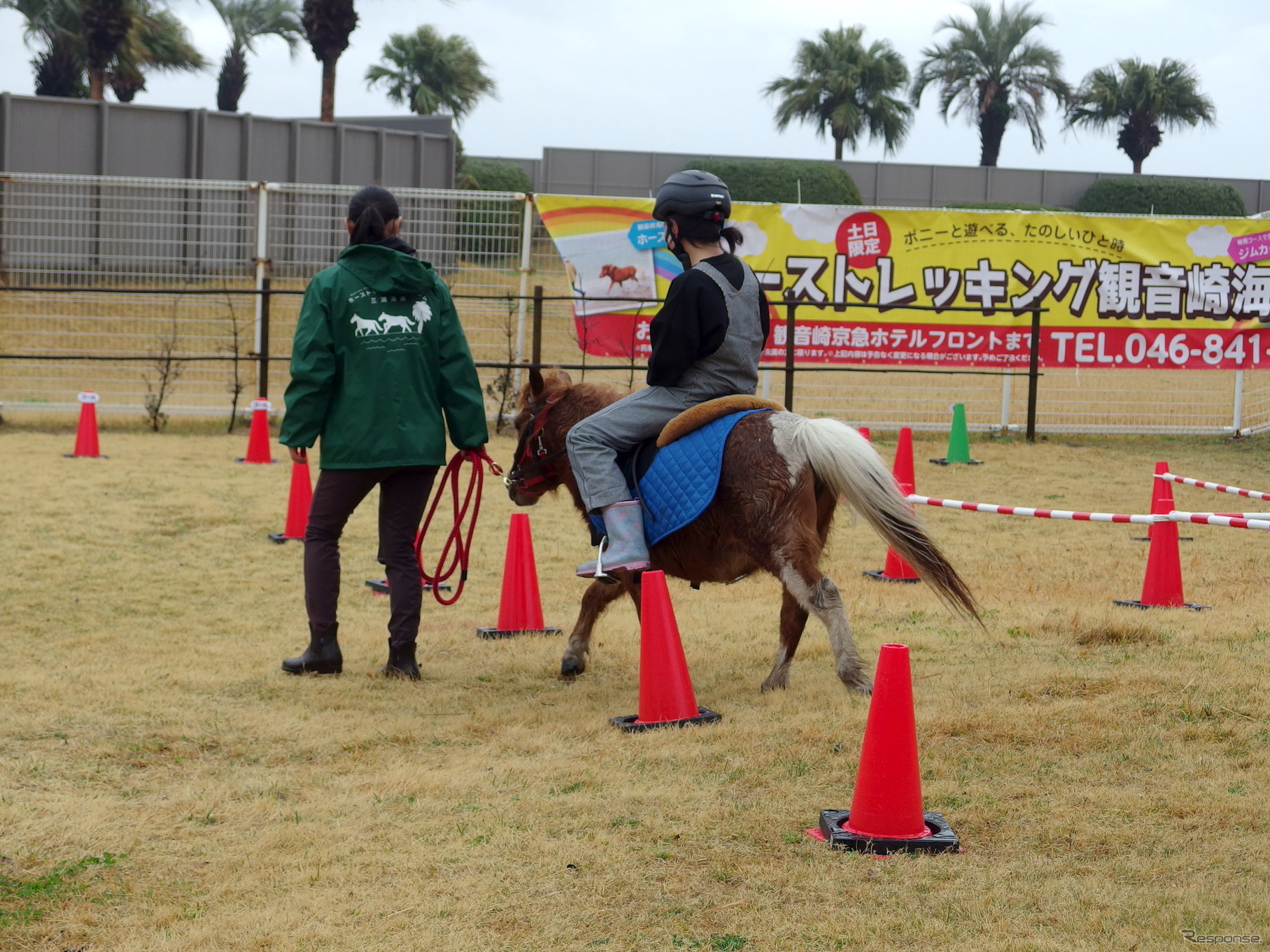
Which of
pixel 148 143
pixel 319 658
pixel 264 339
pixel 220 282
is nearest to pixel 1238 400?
pixel 264 339

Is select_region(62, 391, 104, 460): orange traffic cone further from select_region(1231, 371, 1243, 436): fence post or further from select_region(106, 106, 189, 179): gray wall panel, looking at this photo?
select_region(1231, 371, 1243, 436): fence post

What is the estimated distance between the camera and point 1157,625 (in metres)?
5.88

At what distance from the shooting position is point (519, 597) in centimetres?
634

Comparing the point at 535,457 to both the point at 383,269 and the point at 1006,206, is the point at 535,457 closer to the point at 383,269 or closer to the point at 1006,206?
the point at 383,269

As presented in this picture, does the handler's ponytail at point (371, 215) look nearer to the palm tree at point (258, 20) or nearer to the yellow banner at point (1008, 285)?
the yellow banner at point (1008, 285)

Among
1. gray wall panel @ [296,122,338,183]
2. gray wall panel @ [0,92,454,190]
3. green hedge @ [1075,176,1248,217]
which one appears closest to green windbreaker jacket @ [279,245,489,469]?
gray wall panel @ [0,92,454,190]

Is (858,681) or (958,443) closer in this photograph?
(858,681)

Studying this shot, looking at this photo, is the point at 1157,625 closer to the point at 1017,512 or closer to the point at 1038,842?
the point at 1017,512

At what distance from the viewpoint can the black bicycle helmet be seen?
4906 mm

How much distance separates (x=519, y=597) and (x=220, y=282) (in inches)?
390

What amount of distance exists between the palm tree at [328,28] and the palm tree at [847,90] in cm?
2179

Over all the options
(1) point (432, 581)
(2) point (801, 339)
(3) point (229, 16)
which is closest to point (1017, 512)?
(1) point (432, 581)

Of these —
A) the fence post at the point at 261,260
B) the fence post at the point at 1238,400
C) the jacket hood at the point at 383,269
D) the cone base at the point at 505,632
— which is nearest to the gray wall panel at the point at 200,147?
the fence post at the point at 261,260

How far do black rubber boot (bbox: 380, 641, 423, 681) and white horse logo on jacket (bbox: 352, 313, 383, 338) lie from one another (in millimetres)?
1309
